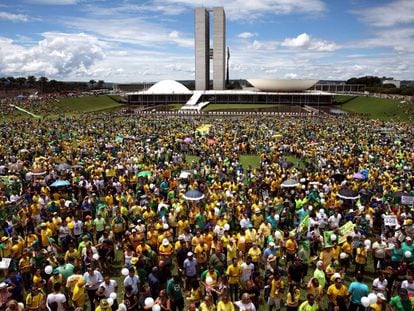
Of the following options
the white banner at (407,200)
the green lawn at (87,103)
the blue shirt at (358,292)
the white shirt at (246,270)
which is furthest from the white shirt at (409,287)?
the green lawn at (87,103)

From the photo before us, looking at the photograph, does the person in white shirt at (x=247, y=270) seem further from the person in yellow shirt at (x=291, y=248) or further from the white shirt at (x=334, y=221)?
the white shirt at (x=334, y=221)

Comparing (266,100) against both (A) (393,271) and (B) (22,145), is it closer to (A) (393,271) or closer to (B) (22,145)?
(B) (22,145)

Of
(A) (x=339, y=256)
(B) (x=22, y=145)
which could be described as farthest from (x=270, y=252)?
(B) (x=22, y=145)

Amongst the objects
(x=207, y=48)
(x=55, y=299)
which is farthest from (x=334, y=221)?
(x=207, y=48)

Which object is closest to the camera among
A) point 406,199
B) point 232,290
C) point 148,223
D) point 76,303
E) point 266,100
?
point 76,303

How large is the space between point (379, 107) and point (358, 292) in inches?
2290

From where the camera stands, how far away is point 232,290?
293 inches

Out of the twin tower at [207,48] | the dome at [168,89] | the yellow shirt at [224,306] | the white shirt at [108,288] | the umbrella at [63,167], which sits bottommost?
the white shirt at [108,288]

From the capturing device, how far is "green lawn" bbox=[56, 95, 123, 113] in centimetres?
6306

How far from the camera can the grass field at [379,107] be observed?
48.0 m

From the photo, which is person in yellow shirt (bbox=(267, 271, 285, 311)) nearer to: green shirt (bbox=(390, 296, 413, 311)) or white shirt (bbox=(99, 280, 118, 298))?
green shirt (bbox=(390, 296, 413, 311))

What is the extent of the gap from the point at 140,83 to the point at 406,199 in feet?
339

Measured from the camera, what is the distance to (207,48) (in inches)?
3907

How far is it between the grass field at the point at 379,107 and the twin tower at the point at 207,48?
33.3 meters
